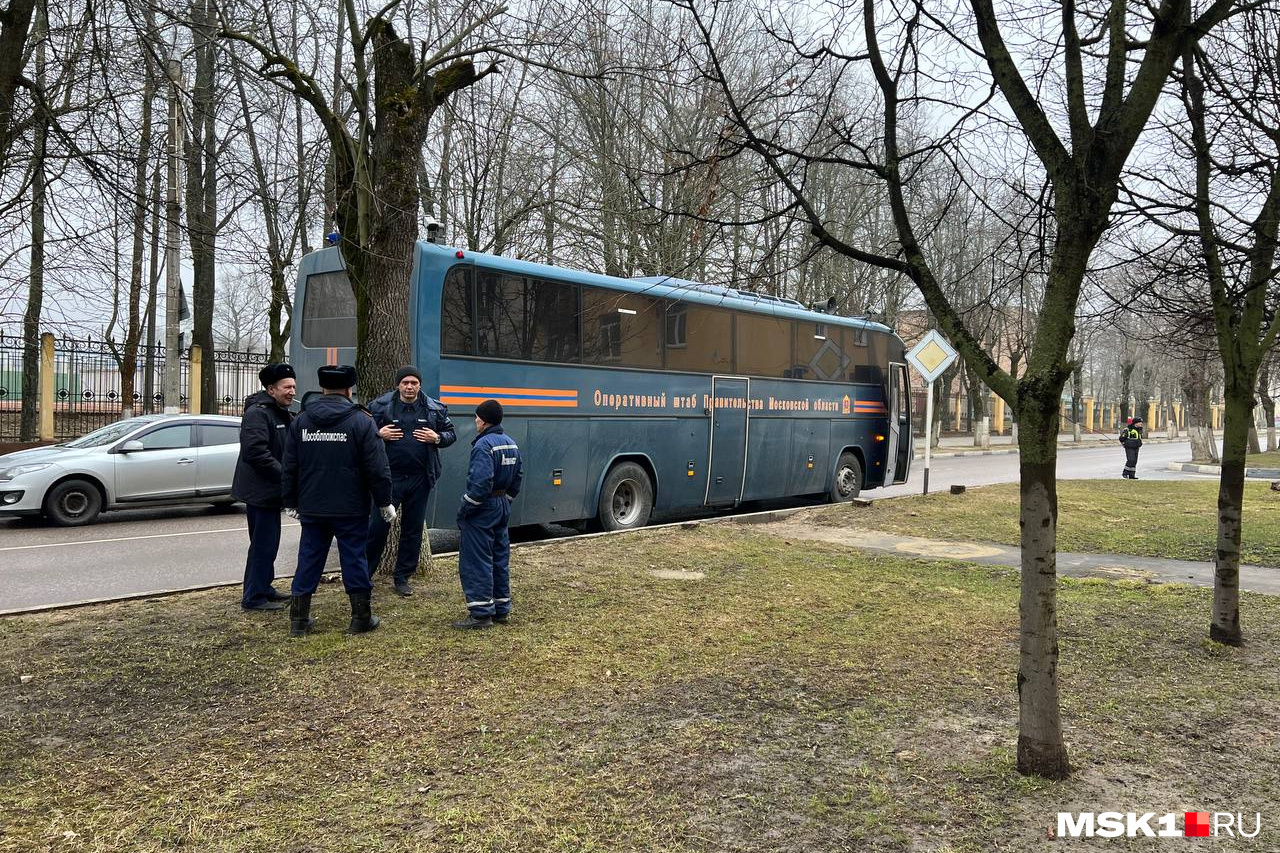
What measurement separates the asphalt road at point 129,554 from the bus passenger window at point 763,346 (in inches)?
146

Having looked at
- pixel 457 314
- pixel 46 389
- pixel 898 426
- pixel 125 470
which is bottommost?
pixel 125 470

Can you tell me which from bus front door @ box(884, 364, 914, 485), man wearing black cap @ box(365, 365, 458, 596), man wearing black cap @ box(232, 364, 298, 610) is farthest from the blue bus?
bus front door @ box(884, 364, 914, 485)

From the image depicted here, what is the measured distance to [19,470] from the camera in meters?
11.6

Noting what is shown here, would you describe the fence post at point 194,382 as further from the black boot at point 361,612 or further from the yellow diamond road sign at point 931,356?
the black boot at point 361,612

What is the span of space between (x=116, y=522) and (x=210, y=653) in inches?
314

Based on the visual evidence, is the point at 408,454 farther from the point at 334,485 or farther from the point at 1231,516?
the point at 1231,516

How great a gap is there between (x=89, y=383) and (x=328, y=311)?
12669 millimetres

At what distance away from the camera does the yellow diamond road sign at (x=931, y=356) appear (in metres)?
15.6

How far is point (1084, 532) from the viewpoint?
466 inches

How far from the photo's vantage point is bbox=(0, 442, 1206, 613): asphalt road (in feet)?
26.3

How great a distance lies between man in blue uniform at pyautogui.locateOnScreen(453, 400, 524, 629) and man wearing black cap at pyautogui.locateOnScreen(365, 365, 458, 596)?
1036 millimetres

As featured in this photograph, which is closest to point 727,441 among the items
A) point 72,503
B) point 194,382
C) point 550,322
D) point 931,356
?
point 550,322

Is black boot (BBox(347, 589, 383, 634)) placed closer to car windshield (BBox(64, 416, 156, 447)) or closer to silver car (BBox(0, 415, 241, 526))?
silver car (BBox(0, 415, 241, 526))

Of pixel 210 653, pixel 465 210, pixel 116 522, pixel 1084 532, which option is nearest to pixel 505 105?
pixel 465 210
